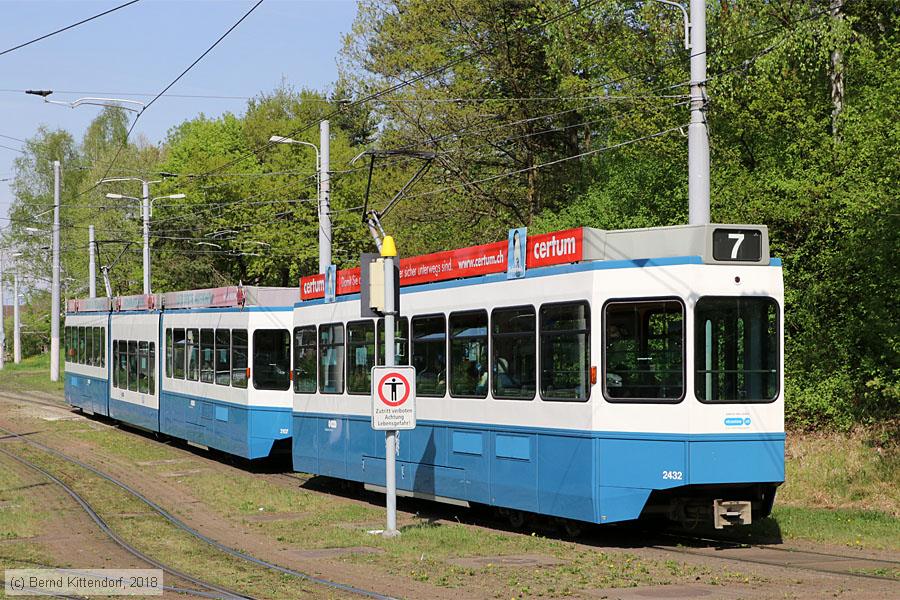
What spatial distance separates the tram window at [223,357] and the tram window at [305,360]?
9.61 feet

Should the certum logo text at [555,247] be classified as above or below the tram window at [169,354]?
above

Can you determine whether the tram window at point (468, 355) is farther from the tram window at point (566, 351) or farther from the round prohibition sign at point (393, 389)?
the tram window at point (566, 351)

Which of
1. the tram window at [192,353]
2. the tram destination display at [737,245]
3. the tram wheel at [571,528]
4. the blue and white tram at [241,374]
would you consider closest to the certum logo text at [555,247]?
the tram destination display at [737,245]

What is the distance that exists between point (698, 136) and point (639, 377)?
154 inches

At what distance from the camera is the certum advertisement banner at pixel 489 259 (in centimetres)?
1323

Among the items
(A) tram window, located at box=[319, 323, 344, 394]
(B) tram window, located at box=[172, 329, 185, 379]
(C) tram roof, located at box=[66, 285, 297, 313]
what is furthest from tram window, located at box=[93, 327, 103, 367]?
(A) tram window, located at box=[319, 323, 344, 394]

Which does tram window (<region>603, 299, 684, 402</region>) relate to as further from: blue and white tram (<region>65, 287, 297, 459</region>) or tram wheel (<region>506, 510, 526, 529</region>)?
blue and white tram (<region>65, 287, 297, 459</region>)

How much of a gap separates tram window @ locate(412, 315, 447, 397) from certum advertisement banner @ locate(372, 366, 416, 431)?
1182 mm

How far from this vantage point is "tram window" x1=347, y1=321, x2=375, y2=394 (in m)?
17.4

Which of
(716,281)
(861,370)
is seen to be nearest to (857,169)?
(861,370)

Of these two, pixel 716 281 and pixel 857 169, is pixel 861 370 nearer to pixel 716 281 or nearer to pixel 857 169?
pixel 857 169

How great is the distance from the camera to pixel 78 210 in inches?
2820

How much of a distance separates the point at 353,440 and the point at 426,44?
773 inches

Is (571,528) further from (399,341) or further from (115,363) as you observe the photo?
(115,363)
